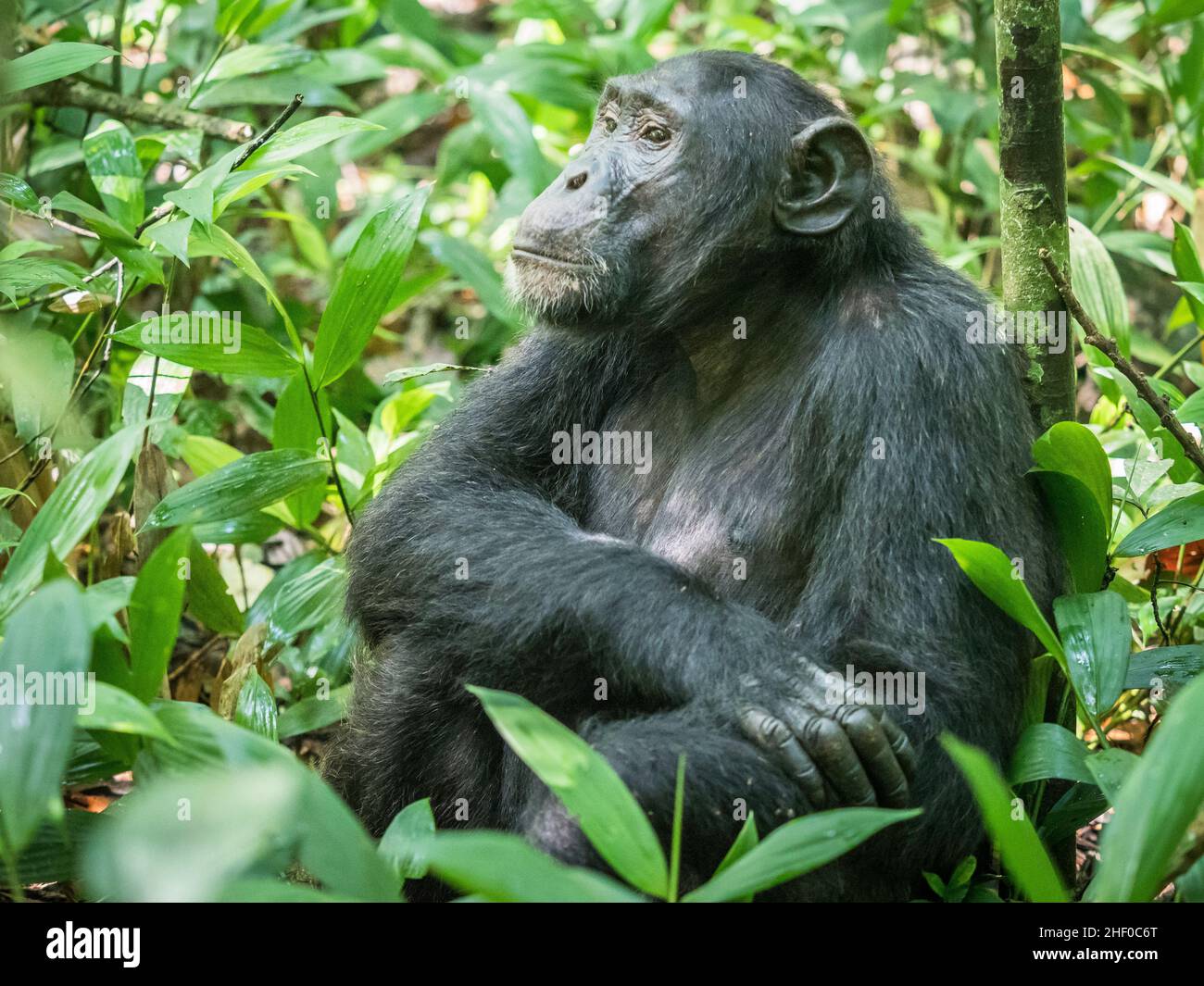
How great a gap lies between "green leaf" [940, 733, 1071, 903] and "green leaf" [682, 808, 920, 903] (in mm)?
180

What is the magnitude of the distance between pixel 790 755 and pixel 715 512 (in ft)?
3.27

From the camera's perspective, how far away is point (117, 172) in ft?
15.4

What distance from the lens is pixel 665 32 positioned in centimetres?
942

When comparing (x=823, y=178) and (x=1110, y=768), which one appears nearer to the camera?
(x=1110, y=768)

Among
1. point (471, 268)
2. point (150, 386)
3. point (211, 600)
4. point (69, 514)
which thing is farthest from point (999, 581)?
point (471, 268)

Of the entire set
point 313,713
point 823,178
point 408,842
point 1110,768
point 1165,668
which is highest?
point 823,178

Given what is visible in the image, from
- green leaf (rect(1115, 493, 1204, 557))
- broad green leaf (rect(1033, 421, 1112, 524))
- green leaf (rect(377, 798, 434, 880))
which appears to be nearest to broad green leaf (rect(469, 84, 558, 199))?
broad green leaf (rect(1033, 421, 1112, 524))

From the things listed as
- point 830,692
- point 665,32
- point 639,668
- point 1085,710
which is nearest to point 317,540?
point 639,668

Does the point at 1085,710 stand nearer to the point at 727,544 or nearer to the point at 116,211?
the point at 727,544

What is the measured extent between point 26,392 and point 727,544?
2493 millimetres

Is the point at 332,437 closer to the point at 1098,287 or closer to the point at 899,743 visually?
the point at 899,743

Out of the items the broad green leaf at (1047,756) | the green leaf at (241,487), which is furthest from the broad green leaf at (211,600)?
the broad green leaf at (1047,756)

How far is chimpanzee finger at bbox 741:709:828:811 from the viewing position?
3357 mm

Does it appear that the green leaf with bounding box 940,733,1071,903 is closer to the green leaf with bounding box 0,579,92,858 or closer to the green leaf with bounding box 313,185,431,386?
the green leaf with bounding box 0,579,92,858
